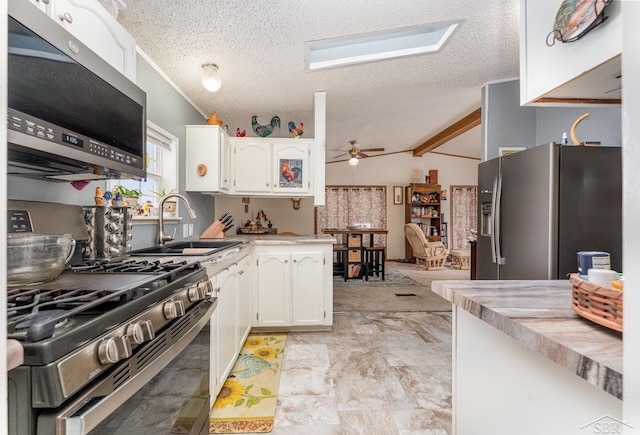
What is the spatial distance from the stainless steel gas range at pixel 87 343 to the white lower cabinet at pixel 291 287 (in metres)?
1.74

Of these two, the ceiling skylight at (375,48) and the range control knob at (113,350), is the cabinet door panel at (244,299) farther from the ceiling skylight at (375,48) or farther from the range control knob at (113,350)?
the ceiling skylight at (375,48)

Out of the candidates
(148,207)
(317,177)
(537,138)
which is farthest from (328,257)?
(537,138)

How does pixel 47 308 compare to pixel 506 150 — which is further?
pixel 506 150

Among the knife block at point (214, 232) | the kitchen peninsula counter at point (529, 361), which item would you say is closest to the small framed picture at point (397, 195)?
the knife block at point (214, 232)

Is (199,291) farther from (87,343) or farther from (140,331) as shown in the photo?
(87,343)

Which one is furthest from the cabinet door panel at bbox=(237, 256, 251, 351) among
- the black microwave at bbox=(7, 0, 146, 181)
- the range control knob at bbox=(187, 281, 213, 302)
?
the black microwave at bbox=(7, 0, 146, 181)

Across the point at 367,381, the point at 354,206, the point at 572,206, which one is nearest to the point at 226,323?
the point at 367,381

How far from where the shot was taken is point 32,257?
38.5 inches

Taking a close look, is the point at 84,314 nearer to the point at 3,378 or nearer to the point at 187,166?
the point at 3,378

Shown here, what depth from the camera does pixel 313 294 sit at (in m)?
2.90

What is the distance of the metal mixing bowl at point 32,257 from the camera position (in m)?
0.94

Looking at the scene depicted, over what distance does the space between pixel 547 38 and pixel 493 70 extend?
2.29m

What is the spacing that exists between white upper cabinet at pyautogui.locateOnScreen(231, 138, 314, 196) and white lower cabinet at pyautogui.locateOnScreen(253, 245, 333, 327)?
2.36ft

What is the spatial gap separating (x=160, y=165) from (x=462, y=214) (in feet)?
24.3
